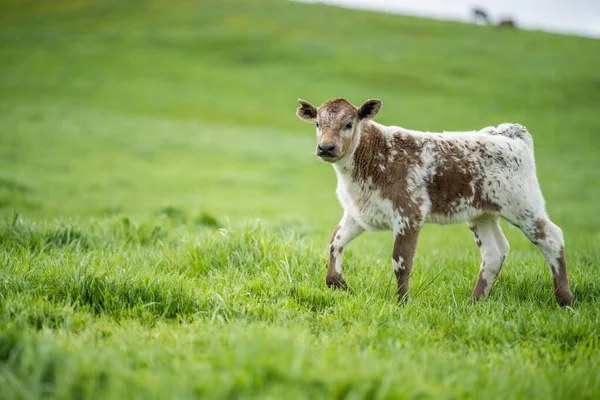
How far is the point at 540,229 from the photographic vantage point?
643 cm

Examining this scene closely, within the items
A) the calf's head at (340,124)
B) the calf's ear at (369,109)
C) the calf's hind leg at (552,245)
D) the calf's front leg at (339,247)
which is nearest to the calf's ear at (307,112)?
the calf's head at (340,124)

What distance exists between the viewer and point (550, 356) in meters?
4.51

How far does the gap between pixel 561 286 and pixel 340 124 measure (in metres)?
3.11

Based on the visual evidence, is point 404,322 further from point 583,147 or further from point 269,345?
point 583,147

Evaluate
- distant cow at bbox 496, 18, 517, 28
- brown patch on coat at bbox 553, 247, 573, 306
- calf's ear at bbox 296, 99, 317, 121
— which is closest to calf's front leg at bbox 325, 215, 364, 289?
calf's ear at bbox 296, 99, 317, 121

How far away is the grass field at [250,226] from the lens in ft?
12.4

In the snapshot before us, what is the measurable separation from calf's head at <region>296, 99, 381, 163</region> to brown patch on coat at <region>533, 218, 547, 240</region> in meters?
2.32

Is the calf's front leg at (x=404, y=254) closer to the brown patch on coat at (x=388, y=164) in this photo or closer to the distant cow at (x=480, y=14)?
the brown patch on coat at (x=388, y=164)

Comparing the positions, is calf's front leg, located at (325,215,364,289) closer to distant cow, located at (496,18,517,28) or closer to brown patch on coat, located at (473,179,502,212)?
brown patch on coat, located at (473,179,502,212)

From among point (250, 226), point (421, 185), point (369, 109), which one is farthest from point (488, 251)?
point (250, 226)

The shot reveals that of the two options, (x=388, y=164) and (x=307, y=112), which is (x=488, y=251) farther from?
(x=307, y=112)

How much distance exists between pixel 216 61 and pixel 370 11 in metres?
26.7

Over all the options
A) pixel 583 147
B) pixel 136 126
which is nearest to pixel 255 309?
pixel 136 126

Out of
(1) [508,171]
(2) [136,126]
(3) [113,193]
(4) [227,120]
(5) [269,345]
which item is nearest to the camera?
(5) [269,345]
